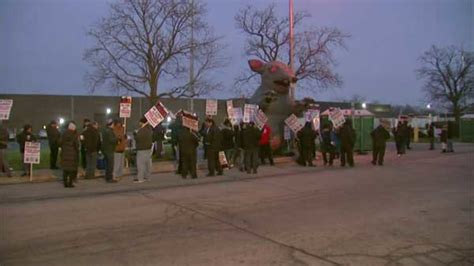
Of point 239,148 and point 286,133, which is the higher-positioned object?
point 286,133

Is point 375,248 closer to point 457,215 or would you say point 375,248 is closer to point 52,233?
point 457,215

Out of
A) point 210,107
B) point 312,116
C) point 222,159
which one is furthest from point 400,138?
point 222,159

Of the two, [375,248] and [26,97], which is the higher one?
[26,97]

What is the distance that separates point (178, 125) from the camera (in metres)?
16.7

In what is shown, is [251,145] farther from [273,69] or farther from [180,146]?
[273,69]

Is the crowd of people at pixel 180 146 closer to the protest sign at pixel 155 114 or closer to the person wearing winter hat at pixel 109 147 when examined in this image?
the person wearing winter hat at pixel 109 147

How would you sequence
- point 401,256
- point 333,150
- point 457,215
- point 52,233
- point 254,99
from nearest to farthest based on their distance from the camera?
point 401,256 → point 52,233 → point 457,215 → point 333,150 → point 254,99

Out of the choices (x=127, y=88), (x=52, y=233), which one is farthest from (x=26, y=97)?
(x=52, y=233)

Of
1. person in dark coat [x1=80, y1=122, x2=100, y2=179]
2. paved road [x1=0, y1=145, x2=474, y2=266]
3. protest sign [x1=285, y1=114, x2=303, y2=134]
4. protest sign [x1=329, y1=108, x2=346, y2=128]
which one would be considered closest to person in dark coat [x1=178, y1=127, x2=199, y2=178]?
paved road [x1=0, y1=145, x2=474, y2=266]

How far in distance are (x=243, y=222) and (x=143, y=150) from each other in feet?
21.3

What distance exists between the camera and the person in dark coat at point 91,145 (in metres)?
14.1

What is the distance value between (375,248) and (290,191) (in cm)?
537

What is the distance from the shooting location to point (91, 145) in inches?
555

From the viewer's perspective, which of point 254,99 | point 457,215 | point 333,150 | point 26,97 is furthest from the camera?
point 26,97
